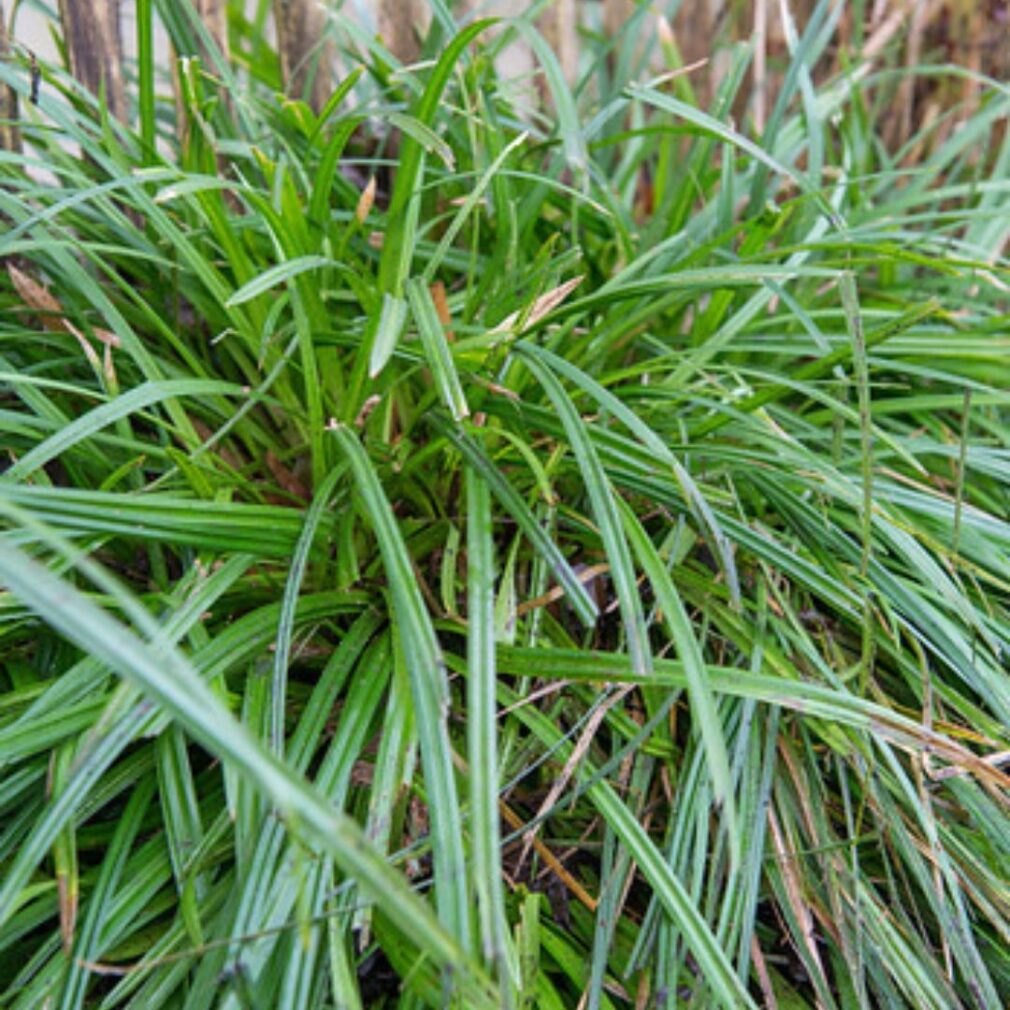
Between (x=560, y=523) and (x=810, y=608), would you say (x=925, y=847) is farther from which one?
(x=560, y=523)

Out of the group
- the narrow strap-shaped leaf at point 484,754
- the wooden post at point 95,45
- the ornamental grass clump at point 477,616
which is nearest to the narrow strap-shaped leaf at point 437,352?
the ornamental grass clump at point 477,616

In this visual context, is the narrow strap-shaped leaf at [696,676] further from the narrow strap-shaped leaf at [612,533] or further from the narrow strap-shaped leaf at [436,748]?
the narrow strap-shaped leaf at [436,748]

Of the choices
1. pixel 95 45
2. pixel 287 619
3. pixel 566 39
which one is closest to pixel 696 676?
pixel 287 619

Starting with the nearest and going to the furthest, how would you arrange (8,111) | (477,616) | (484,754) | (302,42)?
(484,754)
(477,616)
(8,111)
(302,42)

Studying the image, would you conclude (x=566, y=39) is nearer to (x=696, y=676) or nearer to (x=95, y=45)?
(x=95, y=45)

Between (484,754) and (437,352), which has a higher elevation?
(437,352)

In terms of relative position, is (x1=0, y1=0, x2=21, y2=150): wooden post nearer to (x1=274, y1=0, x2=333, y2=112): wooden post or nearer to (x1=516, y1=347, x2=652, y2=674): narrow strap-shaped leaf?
(x1=274, y1=0, x2=333, y2=112): wooden post

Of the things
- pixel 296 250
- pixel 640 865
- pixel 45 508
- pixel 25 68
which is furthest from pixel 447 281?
pixel 640 865
